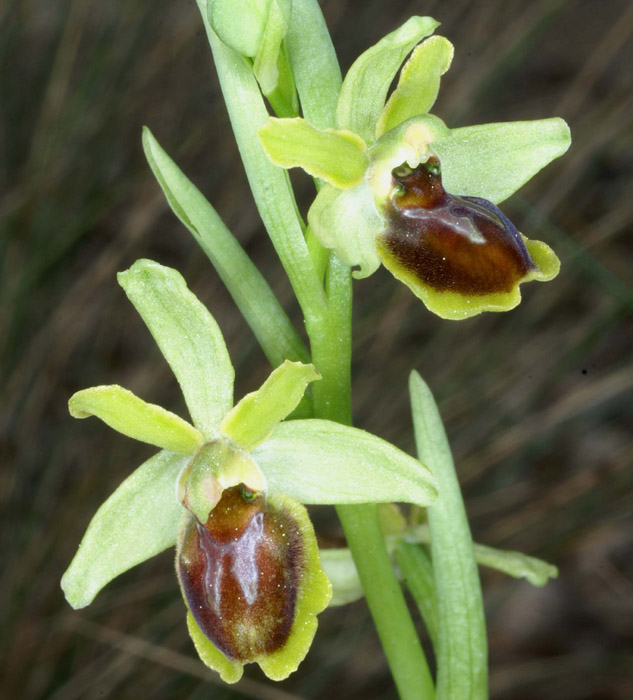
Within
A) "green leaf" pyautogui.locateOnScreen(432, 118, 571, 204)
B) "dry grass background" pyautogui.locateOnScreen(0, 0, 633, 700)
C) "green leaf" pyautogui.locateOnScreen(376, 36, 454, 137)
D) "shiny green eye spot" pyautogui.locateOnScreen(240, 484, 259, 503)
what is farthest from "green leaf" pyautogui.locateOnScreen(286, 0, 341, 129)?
"dry grass background" pyautogui.locateOnScreen(0, 0, 633, 700)

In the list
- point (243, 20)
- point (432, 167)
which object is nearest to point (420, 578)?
point (432, 167)

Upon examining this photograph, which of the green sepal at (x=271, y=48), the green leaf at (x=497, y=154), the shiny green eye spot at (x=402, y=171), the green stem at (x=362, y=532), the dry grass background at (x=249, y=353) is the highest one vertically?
the green sepal at (x=271, y=48)

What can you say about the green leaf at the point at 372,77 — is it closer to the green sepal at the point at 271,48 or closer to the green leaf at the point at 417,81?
the green leaf at the point at 417,81

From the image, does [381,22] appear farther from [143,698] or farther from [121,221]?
[143,698]

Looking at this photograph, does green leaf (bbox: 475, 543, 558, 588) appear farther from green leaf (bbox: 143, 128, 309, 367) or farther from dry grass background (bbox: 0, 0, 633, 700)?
A: dry grass background (bbox: 0, 0, 633, 700)

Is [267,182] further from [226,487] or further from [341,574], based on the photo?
[341,574]

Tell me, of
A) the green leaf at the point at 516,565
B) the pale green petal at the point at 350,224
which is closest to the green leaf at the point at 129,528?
the pale green petal at the point at 350,224

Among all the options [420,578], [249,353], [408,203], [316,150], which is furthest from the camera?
[249,353]

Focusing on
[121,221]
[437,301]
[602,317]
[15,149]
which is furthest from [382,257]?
[15,149]
